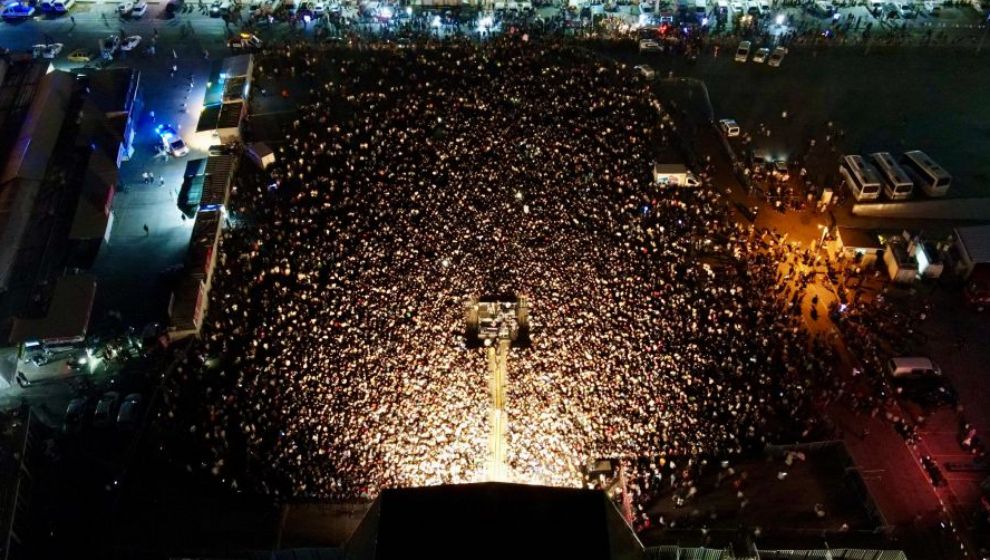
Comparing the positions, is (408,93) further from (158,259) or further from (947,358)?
(947,358)

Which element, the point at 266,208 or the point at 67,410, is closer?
the point at 67,410

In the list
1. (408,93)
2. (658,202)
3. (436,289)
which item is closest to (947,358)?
(658,202)

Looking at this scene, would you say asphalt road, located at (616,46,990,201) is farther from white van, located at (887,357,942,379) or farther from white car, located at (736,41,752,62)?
white van, located at (887,357,942,379)

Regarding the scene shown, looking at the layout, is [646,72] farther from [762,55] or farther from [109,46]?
[109,46]

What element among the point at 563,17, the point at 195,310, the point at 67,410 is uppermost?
the point at 563,17

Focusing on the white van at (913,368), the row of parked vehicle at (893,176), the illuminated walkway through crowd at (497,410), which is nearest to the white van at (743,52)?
the row of parked vehicle at (893,176)

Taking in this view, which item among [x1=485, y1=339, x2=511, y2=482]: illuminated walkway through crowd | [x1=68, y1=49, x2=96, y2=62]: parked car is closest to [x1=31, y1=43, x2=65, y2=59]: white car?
[x1=68, y1=49, x2=96, y2=62]: parked car

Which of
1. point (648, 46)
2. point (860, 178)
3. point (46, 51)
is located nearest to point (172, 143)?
point (46, 51)
